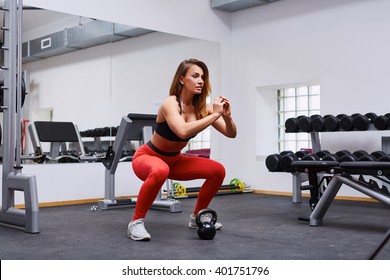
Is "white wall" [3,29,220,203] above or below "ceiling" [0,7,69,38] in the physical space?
below

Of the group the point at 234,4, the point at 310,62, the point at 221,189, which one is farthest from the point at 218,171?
the point at 234,4

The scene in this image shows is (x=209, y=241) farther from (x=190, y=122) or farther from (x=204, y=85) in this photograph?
(x=204, y=85)

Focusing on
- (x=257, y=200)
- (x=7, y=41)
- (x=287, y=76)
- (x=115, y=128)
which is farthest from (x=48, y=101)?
(x=287, y=76)

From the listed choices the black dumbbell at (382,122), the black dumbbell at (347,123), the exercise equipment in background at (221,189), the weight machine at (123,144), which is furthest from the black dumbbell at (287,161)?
the exercise equipment in background at (221,189)

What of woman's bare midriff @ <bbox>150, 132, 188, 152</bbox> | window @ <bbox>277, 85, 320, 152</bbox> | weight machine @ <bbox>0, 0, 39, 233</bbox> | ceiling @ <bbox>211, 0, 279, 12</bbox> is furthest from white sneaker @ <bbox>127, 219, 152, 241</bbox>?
ceiling @ <bbox>211, 0, 279, 12</bbox>

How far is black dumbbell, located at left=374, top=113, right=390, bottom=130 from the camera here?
15.3 ft

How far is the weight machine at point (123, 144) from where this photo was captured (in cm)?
428

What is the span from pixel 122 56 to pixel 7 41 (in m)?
2.37

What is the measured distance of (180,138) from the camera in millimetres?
2947

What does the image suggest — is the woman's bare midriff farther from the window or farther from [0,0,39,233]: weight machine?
the window

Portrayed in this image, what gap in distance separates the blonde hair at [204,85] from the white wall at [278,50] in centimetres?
257

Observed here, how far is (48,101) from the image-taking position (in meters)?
5.07

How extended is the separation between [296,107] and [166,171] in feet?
12.8
